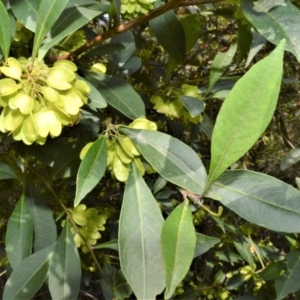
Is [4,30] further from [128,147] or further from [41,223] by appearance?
[41,223]

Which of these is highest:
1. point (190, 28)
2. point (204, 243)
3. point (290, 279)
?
point (190, 28)

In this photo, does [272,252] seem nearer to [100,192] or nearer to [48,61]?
[100,192]

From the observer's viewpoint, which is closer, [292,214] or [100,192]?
[292,214]

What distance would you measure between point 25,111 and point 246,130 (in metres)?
0.36

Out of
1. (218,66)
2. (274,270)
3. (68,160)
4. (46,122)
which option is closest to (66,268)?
(68,160)

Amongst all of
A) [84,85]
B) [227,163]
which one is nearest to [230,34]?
[84,85]

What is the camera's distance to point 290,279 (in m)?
1.33

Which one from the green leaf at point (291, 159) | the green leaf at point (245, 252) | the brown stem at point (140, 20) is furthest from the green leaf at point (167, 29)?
the green leaf at point (245, 252)

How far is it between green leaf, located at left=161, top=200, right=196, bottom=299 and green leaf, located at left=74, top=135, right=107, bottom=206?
0.17 meters

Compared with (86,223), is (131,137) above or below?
above

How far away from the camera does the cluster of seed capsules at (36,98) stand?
74 centimetres

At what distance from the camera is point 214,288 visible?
2.18 metres

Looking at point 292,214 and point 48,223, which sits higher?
point 292,214

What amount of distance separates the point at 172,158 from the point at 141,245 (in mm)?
156
